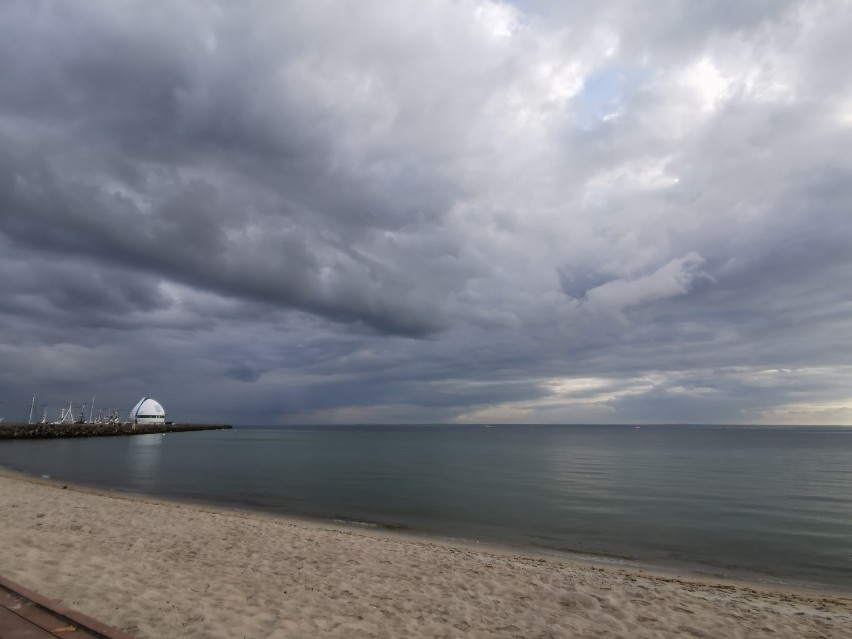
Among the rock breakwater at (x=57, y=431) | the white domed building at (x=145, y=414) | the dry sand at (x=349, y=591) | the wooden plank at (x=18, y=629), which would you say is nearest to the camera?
the wooden plank at (x=18, y=629)

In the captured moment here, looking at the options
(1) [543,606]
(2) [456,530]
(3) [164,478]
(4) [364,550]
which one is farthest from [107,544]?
(3) [164,478]

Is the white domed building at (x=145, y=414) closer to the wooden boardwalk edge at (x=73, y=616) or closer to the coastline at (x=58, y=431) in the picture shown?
the coastline at (x=58, y=431)

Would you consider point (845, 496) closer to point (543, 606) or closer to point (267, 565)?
point (543, 606)

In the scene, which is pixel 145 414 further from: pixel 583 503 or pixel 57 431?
pixel 583 503

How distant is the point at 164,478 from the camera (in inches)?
1527

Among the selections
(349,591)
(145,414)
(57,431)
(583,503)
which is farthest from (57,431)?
(349,591)

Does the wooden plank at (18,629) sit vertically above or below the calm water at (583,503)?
above

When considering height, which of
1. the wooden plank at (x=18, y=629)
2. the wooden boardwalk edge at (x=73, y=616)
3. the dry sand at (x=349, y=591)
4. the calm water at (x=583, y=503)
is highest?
the wooden boardwalk edge at (x=73, y=616)

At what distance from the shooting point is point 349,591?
1016 cm

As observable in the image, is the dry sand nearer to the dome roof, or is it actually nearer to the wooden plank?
the wooden plank

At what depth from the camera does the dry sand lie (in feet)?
26.8

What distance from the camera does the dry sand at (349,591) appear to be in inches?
321

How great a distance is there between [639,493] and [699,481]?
12.0 metres

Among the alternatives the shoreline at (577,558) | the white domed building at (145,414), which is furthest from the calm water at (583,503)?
the white domed building at (145,414)
